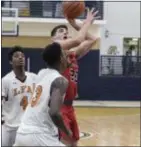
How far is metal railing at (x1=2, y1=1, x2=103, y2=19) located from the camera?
21000mm

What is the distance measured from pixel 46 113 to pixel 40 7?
17.3 meters

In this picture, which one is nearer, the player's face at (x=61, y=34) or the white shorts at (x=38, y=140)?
the white shorts at (x=38, y=140)

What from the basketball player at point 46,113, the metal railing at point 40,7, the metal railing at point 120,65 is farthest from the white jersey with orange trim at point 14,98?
the metal railing at point 40,7

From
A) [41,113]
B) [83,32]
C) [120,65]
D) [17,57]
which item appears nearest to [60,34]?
[83,32]

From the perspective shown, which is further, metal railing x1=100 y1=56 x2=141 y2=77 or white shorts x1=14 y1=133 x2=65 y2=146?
metal railing x1=100 y1=56 x2=141 y2=77

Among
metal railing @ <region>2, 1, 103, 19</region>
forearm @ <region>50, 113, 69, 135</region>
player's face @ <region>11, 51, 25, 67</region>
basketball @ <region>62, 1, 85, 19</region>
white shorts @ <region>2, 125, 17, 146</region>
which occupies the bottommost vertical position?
white shorts @ <region>2, 125, 17, 146</region>

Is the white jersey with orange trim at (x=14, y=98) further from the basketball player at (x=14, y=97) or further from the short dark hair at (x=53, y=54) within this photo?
the short dark hair at (x=53, y=54)

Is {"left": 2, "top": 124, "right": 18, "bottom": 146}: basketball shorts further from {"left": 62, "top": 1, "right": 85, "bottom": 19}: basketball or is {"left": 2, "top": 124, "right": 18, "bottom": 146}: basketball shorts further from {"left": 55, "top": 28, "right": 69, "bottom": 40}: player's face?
{"left": 62, "top": 1, "right": 85, "bottom": 19}: basketball

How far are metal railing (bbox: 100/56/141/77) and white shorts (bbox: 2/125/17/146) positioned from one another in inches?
579

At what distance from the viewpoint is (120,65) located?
2125 centimetres

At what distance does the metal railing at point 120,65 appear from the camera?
20.9 meters

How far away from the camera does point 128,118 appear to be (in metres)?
15.2

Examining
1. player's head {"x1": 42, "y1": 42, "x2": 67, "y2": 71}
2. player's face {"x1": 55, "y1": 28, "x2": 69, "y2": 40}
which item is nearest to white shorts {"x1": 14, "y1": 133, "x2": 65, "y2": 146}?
player's head {"x1": 42, "y1": 42, "x2": 67, "y2": 71}

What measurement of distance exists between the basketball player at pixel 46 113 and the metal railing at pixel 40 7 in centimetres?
1660
